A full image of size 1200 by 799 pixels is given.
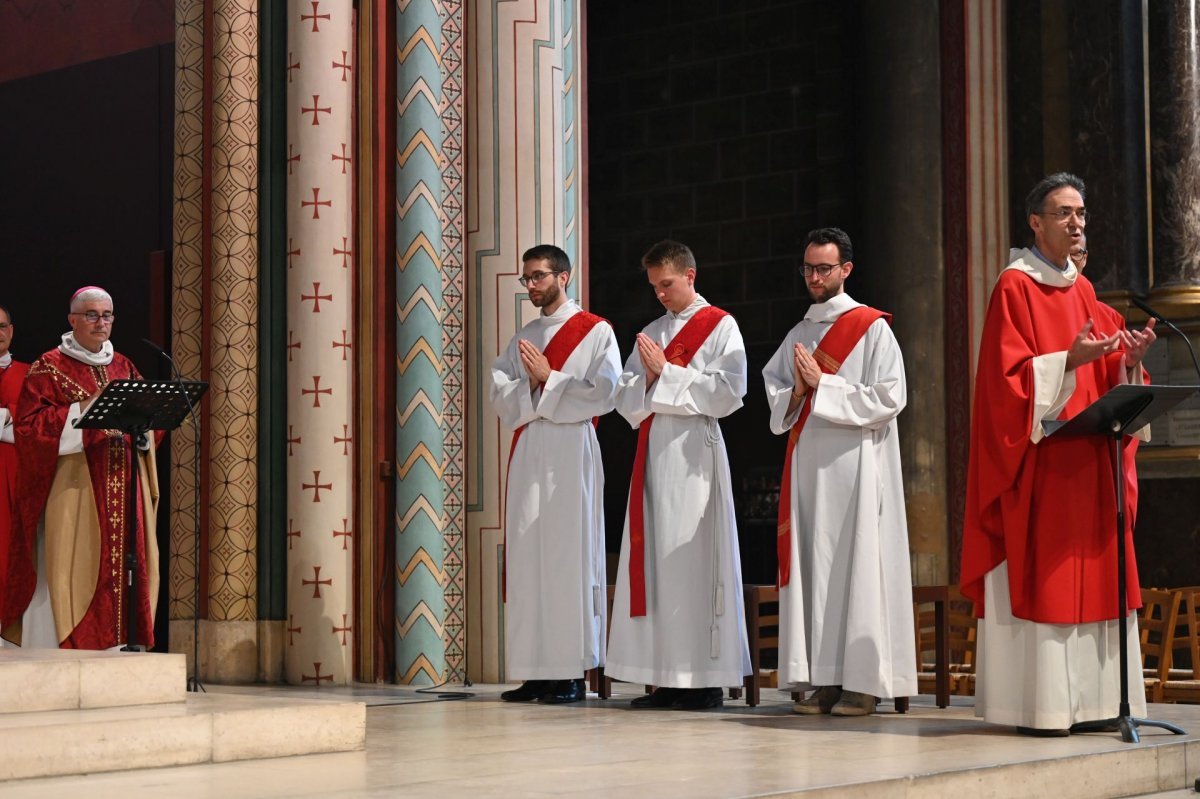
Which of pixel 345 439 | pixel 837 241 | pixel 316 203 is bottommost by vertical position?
pixel 345 439

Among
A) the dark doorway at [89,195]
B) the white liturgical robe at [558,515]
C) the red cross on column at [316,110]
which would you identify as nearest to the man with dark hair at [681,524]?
the white liturgical robe at [558,515]

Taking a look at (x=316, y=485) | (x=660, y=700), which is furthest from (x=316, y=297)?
(x=660, y=700)

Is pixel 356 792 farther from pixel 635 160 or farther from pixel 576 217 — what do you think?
pixel 635 160

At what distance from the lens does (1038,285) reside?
19.7 feet

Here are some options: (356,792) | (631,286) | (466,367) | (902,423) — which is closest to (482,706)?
(466,367)

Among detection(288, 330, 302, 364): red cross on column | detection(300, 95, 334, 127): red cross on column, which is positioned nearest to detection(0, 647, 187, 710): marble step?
detection(288, 330, 302, 364): red cross on column

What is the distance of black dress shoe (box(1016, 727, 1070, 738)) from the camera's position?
5.83m

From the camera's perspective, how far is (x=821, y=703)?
671cm

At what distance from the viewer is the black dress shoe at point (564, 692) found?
7422 millimetres

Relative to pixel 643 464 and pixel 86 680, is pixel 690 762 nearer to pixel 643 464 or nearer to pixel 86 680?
pixel 86 680

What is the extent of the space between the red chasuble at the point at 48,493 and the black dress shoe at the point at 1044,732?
4.11 metres

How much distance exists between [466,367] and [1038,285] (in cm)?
356

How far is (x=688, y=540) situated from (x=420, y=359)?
2.15 m

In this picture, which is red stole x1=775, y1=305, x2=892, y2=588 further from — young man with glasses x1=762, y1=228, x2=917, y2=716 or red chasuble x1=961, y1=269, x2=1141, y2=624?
red chasuble x1=961, y1=269, x2=1141, y2=624
